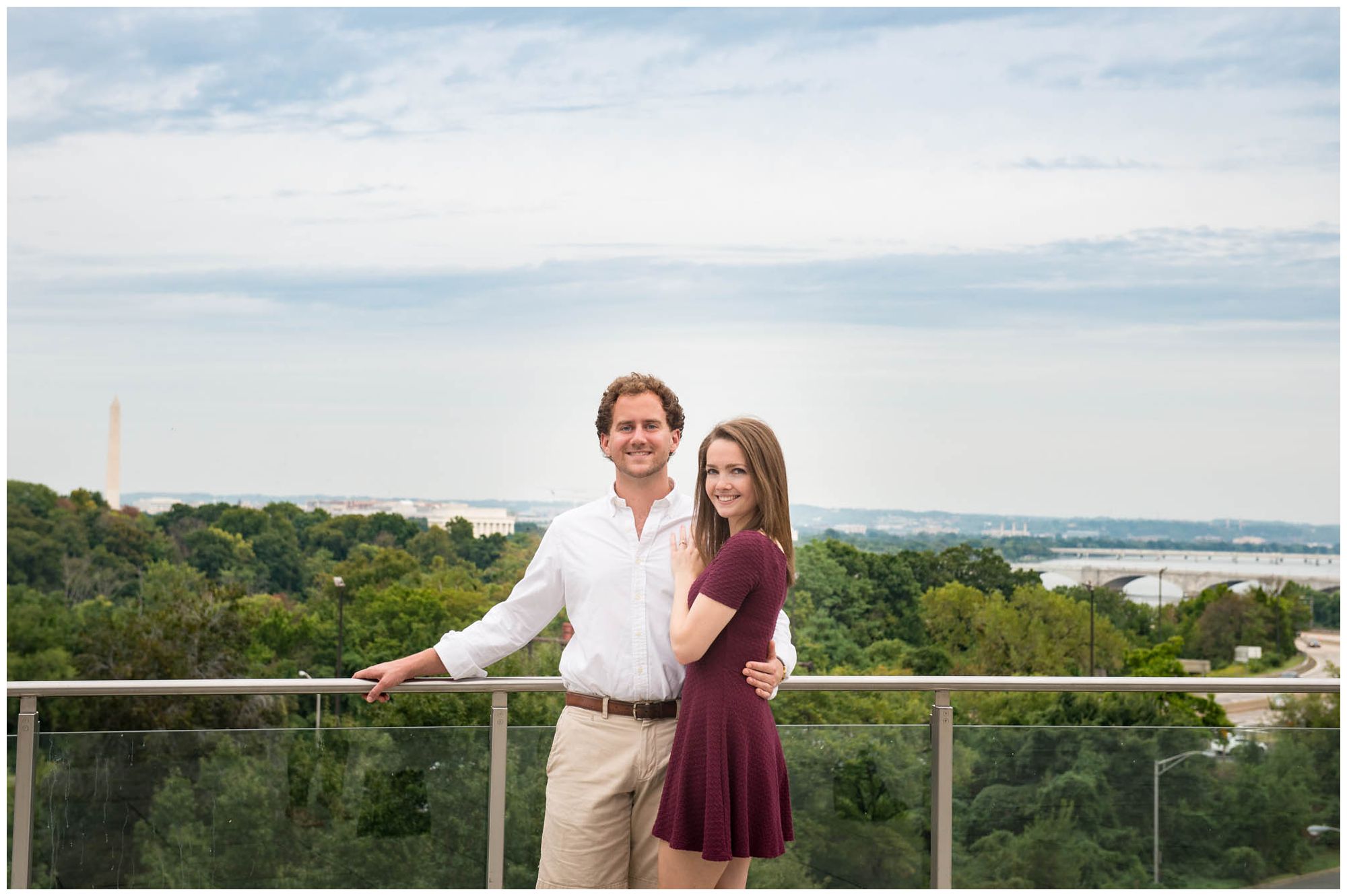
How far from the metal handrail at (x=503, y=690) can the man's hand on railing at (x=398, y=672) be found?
3 centimetres

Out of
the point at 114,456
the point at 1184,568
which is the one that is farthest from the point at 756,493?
the point at 114,456

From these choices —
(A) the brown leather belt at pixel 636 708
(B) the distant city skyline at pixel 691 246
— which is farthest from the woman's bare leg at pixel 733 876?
(B) the distant city skyline at pixel 691 246

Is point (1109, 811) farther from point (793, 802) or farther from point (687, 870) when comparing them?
point (687, 870)

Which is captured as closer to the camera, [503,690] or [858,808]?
[503,690]

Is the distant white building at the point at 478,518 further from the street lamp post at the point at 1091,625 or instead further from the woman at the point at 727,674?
the woman at the point at 727,674

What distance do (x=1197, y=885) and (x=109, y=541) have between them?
45520 millimetres

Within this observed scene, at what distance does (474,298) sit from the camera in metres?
63.0

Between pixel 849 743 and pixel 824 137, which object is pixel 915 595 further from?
pixel 849 743

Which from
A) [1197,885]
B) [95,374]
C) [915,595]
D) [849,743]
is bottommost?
[915,595]

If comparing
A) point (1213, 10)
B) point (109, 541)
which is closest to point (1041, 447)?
point (1213, 10)

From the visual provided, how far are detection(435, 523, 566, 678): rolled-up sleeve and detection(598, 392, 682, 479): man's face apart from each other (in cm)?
22

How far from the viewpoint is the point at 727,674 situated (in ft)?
7.31

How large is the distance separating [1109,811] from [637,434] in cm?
171

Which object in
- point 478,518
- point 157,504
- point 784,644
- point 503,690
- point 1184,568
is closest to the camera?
point 784,644
